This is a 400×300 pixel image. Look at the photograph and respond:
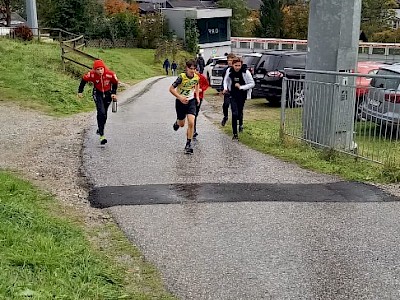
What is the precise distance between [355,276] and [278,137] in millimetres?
6557

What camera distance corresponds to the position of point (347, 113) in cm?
938

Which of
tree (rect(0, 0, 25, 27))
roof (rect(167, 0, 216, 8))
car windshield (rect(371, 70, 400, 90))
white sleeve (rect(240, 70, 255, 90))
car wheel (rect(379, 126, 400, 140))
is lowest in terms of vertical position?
car wheel (rect(379, 126, 400, 140))

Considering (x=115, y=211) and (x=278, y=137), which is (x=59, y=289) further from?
(x=278, y=137)

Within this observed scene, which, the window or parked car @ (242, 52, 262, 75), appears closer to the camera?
parked car @ (242, 52, 262, 75)

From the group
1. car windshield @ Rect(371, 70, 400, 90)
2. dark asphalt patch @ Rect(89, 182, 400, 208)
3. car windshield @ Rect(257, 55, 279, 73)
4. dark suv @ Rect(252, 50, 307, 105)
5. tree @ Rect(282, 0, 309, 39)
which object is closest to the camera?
dark asphalt patch @ Rect(89, 182, 400, 208)

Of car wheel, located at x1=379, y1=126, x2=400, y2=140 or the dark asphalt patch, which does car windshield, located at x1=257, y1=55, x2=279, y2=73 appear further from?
the dark asphalt patch

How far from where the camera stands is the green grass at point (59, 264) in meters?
4.34

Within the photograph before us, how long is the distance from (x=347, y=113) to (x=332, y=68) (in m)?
0.99

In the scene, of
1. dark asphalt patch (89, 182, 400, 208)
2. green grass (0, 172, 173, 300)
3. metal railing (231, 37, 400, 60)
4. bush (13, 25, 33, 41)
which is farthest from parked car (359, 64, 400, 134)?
metal railing (231, 37, 400, 60)

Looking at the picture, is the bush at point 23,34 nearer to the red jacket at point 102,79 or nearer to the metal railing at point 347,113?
the red jacket at point 102,79

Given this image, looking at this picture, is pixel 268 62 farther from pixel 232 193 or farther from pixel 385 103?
pixel 232 193

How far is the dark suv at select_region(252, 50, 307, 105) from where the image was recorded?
728 inches

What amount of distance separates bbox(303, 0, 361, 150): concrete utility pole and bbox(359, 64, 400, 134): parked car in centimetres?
48

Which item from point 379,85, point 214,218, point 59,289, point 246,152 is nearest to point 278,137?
point 246,152
